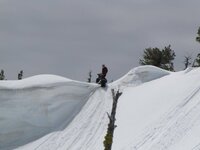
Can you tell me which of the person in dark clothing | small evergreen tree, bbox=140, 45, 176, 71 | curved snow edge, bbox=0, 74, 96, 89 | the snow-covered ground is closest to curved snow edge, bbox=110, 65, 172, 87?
the snow-covered ground

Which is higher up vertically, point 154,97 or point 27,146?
point 154,97

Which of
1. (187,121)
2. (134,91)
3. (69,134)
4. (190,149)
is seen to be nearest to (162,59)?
(134,91)

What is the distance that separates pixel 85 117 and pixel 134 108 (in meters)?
3.04

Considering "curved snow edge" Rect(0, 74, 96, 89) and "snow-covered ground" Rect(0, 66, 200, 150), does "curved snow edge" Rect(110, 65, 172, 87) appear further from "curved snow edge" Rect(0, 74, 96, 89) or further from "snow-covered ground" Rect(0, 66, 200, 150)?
"curved snow edge" Rect(0, 74, 96, 89)

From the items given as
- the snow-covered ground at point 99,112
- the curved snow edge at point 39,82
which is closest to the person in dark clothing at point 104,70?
the snow-covered ground at point 99,112

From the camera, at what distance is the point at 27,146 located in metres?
29.6

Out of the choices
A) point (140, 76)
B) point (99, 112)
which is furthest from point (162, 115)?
point (140, 76)

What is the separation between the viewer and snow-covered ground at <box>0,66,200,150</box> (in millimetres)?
24609

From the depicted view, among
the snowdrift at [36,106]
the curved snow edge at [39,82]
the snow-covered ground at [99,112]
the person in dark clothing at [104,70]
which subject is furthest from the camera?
the curved snow edge at [39,82]

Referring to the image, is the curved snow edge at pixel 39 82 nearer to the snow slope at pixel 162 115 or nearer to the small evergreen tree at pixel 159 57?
the snow slope at pixel 162 115

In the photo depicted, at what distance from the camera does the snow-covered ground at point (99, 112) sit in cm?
2461

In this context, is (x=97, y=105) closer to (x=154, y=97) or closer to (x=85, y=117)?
(x=85, y=117)

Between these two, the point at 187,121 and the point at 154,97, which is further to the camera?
the point at 154,97

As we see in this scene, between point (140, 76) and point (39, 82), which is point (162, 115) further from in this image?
point (39, 82)
